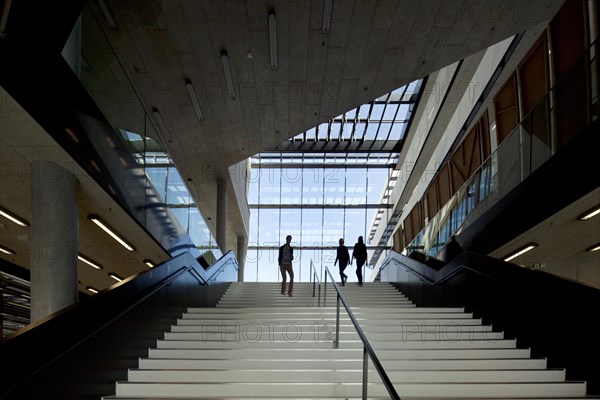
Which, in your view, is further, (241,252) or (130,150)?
(241,252)

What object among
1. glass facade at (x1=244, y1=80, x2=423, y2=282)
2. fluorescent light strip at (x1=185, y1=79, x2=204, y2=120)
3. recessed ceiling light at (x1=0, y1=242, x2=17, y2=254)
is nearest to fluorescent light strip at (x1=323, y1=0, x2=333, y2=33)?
fluorescent light strip at (x1=185, y1=79, x2=204, y2=120)

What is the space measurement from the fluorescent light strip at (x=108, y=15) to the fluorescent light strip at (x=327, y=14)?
10.8ft

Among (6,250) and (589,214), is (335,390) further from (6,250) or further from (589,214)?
(6,250)

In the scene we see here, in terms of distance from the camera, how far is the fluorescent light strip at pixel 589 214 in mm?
7048

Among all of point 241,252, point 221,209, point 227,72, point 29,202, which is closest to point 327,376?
point 29,202

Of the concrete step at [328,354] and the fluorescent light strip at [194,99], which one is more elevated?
the fluorescent light strip at [194,99]

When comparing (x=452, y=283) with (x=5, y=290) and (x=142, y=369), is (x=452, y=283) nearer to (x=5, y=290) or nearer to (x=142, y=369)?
(x=142, y=369)

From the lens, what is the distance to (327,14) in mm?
8820

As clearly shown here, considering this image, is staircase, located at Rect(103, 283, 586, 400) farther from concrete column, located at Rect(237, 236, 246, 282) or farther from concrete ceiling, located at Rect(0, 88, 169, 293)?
concrete column, located at Rect(237, 236, 246, 282)

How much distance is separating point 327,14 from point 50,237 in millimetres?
5223

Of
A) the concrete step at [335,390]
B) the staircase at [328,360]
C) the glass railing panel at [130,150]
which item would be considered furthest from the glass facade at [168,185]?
the concrete step at [335,390]

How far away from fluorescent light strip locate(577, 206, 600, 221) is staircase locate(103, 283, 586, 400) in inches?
75.5

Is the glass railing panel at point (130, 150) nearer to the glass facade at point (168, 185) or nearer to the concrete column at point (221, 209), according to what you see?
the glass facade at point (168, 185)

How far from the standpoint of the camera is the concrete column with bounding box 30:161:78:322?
6.55 metres
